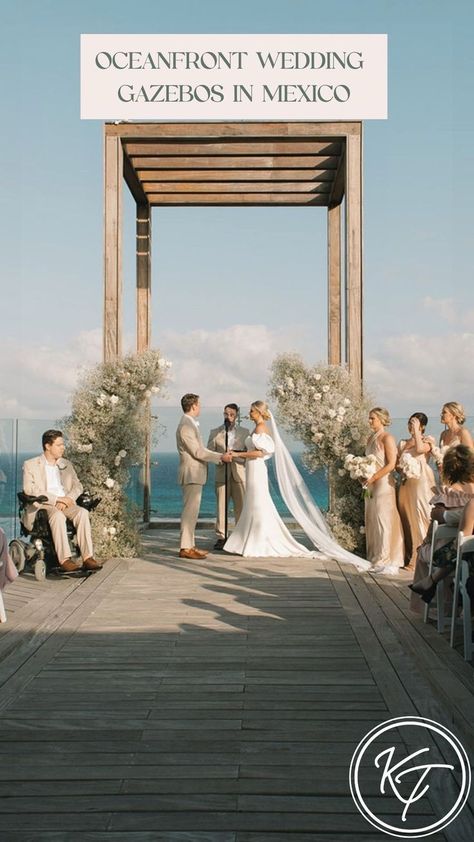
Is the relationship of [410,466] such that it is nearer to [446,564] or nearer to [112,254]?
[446,564]

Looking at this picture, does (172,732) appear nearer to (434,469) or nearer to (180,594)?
(180,594)

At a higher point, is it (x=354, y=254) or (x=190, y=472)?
(x=354, y=254)

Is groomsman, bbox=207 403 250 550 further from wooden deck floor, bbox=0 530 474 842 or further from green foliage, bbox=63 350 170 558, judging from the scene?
wooden deck floor, bbox=0 530 474 842

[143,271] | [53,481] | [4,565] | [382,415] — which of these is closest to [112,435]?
[53,481]

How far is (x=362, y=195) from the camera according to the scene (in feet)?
34.6

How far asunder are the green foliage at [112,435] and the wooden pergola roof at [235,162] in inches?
109

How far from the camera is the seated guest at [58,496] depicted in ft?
26.7

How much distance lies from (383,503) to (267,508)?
55.6 inches

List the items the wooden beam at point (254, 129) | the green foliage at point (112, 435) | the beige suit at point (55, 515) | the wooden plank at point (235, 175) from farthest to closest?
the wooden plank at point (235, 175)
the wooden beam at point (254, 129)
the green foliage at point (112, 435)
the beige suit at point (55, 515)

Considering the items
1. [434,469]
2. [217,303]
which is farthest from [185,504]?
[217,303]

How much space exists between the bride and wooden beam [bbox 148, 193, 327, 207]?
394cm

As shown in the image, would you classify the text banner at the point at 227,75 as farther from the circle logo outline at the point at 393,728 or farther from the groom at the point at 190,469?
the circle logo outline at the point at 393,728

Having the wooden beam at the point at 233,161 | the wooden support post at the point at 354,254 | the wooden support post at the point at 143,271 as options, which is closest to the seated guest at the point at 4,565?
the wooden support post at the point at 354,254

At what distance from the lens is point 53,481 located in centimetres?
844
